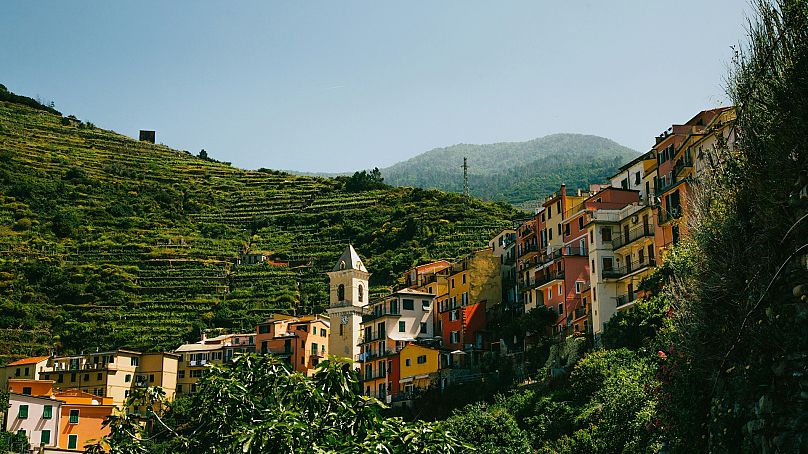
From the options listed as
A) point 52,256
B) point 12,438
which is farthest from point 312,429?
point 52,256

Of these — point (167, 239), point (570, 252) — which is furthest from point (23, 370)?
point (570, 252)

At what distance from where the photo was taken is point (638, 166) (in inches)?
2418

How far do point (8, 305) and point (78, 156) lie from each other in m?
63.6

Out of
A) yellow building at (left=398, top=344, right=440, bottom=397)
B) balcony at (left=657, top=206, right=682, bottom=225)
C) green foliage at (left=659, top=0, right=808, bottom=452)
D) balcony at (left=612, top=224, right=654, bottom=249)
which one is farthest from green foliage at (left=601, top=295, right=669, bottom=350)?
green foliage at (left=659, top=0, right=808, bottom=452)

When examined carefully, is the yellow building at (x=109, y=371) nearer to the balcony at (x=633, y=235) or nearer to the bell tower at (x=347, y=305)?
the bell tower at (x=347, y=305)

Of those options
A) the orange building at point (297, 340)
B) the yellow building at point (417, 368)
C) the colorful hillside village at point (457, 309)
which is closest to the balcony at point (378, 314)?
the colorful hillside village at point (457, 309)

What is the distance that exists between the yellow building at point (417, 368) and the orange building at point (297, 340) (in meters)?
16.6

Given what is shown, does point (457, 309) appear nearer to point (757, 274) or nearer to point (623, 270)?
point (623, 270)

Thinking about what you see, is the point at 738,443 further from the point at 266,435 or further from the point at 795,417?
the point at 266,435

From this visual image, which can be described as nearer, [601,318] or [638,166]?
[601,318]

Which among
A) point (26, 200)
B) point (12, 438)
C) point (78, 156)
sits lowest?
point (12, 438)

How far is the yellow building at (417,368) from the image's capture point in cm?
6831

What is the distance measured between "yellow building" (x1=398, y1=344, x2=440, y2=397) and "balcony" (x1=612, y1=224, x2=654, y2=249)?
17798 millimetres

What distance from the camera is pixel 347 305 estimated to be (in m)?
85.3
